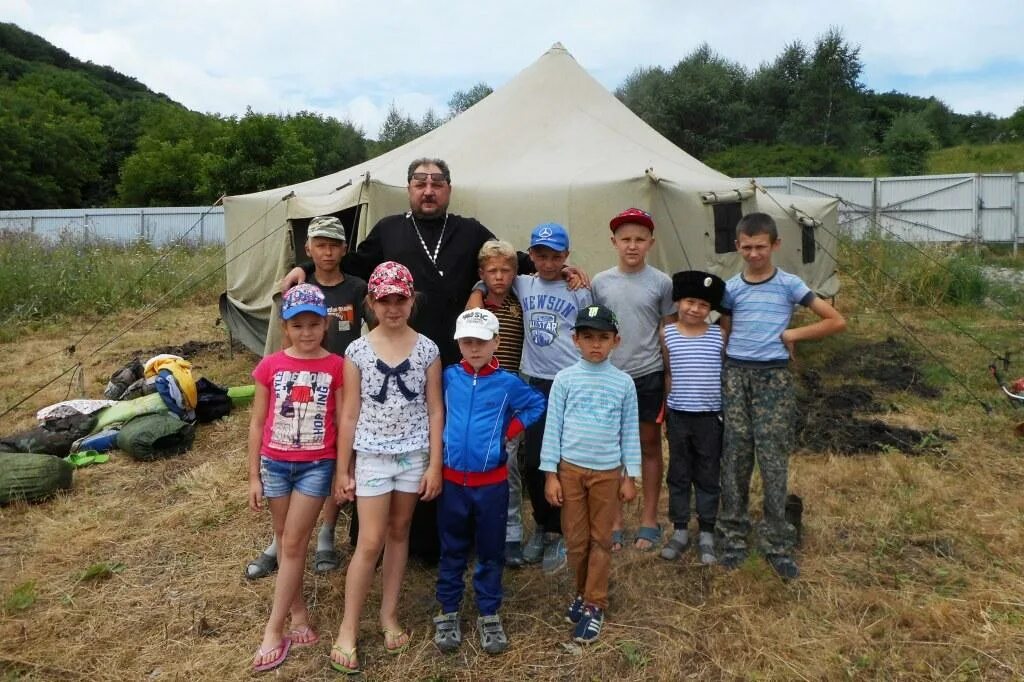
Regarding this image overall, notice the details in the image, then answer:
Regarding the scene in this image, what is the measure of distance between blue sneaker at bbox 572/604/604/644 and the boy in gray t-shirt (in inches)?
20.9

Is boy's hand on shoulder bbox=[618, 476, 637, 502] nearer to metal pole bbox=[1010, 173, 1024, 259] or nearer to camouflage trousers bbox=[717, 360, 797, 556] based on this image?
camouflage trousers bbox=[717, 360, 797, 556]

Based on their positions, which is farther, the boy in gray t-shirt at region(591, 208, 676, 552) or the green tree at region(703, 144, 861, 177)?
the green tree at region(703, 144, 861, 177)

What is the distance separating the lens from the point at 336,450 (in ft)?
7.61

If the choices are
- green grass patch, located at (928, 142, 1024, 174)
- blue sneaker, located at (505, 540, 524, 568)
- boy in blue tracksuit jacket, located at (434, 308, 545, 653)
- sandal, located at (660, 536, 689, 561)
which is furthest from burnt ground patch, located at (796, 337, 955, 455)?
green grass patch, located at (928, 142, 1024, 174)

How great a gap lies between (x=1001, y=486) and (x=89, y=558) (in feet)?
14.9

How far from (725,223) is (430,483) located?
4.00 meters

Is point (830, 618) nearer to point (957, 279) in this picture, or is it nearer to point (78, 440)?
point (78, 440)

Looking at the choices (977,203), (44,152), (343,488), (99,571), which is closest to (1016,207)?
(977,203)

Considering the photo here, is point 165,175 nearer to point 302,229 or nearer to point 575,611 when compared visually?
point 302,229

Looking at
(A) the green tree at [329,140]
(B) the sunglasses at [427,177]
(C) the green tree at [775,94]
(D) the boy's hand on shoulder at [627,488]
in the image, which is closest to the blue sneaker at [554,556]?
(D) the boy's hand on shoulder at [627,488]

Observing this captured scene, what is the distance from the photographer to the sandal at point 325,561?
287 cm

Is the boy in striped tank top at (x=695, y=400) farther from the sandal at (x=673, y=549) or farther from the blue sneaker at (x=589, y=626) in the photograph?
the blue sneaker at (x=589, y=626)

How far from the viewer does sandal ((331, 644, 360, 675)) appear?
2.20 metres

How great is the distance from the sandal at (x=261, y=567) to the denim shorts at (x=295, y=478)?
77cm
